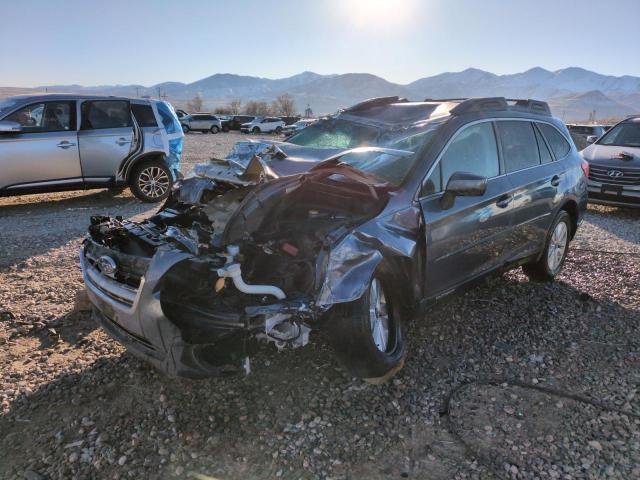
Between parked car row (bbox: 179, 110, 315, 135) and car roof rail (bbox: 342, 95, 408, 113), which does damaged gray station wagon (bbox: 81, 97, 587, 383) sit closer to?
car roof rail (bbox: 342, 95, 408, 113)

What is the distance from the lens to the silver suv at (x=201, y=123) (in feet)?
130

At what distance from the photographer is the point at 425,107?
14.5 feet

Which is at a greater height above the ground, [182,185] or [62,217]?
[182,185]

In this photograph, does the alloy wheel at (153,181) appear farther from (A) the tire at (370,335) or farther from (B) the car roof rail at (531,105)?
(A) the tire at (370,335)

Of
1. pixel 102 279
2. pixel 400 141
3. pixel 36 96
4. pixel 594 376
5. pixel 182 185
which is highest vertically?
pixel 36 96

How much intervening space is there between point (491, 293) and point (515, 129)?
1.54m

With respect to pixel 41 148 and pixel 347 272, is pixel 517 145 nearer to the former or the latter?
pixel 347 272

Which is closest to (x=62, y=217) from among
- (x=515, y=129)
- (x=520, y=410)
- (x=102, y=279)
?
(x=102, y=279)

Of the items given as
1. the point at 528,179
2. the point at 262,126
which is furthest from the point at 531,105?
the point at 262,126

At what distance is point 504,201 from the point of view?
4180mm

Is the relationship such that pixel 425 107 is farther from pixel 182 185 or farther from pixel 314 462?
pixel 314 462

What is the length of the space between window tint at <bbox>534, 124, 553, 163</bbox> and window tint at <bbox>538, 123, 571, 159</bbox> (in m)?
0.11

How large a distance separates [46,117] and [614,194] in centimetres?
974

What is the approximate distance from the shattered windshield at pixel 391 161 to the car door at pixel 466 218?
17 cm
